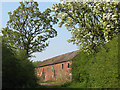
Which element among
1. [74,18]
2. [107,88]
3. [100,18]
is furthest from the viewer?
[74,18]

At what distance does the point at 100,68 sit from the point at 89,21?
6.41m

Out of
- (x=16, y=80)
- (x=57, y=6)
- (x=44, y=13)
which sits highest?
(x=44, y=13)

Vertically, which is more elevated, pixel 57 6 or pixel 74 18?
pixel 57 6

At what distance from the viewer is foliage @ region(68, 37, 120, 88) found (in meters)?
16.0

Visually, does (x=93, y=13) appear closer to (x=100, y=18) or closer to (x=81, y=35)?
(x=100, y=18)

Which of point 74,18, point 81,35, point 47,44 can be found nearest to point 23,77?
point 81,35

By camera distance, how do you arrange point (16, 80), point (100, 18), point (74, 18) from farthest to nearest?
1. point (74, 18)
2. point (100, 18)
3. point (16, 80)

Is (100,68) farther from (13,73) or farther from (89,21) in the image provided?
(13,73)

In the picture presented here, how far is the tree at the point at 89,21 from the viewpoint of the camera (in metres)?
18.9

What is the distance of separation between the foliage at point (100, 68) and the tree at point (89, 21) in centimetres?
157

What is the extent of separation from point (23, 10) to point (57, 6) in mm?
10694

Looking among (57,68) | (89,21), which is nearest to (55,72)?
(57,68)

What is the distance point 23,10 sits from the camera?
3123cm

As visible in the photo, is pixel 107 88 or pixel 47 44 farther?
pixel 47 44
